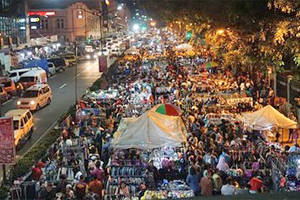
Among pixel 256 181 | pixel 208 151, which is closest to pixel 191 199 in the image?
pixel 256 181

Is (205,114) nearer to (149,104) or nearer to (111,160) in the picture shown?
(149,104)

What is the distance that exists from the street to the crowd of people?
220cm

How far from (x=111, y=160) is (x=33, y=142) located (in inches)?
324

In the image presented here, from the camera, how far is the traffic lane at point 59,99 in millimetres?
23484

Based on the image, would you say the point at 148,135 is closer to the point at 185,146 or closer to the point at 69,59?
the point at 185,146

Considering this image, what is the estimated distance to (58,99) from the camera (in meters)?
34.0

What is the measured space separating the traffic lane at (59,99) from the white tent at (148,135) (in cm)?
673

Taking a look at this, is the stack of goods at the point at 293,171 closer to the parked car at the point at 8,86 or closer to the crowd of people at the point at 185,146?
the crowd of people at the point at 185,146

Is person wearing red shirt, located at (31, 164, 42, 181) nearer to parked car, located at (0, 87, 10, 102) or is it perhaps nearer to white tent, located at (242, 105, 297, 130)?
white tent, located at (242, 105, 297, 130)

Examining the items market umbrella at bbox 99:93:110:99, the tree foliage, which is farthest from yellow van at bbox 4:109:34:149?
the tree foliage

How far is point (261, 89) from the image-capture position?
26109 mm

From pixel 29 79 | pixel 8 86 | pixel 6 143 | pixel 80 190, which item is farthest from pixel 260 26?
pixel 29 79

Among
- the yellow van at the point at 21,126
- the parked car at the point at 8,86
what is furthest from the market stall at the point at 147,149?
the parked car at the point at 8,86

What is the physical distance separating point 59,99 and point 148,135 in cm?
2101
